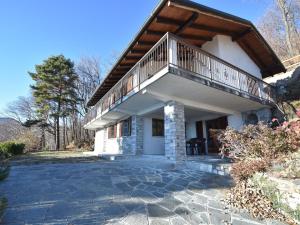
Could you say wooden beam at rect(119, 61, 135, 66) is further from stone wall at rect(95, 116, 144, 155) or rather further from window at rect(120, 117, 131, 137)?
window at rect(120, 117, 131, 137)

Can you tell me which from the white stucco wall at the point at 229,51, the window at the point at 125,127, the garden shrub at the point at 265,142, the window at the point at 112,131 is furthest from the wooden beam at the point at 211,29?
the window at the point at 112,131

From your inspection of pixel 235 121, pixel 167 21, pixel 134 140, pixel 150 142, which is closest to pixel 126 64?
pixel 167 21

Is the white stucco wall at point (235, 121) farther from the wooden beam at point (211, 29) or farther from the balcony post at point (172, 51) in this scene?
the balcony post at point (172, 51)

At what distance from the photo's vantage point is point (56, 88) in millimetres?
25094

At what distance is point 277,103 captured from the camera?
424 inches

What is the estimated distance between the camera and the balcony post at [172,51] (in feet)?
20.4

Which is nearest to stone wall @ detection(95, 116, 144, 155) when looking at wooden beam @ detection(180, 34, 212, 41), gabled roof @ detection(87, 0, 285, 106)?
gabled roof @ detection(87, 0, 285, 106)

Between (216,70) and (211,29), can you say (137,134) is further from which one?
(211,29)

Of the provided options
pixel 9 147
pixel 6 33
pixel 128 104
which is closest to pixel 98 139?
pixel 9 147

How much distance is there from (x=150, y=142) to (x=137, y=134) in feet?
3.34

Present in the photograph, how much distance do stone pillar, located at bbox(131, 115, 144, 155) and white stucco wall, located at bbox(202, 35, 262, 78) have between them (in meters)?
5.40

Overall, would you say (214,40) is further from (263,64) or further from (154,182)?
(154,182)

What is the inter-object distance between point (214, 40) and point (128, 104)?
18.3 ft

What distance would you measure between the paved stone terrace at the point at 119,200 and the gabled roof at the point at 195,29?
561 centimetres
